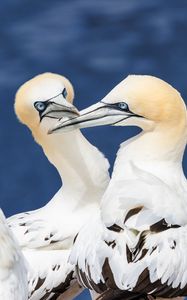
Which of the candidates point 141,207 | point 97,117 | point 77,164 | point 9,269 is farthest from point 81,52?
point 9,269

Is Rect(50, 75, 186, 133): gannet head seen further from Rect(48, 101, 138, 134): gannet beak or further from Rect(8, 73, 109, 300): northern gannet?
Rect(8, 73, 109, 300): northern gannet

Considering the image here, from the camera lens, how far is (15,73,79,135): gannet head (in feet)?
21.0

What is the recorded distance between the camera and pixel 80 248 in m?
6.04

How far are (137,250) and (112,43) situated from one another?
13.5ft

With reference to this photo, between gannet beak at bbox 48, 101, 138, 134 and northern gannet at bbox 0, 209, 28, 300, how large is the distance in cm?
111

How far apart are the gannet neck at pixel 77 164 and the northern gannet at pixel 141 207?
0.25m

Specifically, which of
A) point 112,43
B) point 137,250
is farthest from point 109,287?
point 112,43

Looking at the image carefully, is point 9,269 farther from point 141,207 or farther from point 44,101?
point 44,101

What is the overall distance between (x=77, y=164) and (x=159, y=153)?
486 millimetres

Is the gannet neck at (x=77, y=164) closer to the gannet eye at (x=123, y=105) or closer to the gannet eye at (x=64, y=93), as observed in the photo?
the gannet eye at (x=64, y=93)

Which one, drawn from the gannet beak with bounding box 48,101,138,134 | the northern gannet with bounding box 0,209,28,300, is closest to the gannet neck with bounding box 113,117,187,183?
the gannet beak with bounding box 48,101,138,134

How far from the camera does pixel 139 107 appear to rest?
20.5 ft

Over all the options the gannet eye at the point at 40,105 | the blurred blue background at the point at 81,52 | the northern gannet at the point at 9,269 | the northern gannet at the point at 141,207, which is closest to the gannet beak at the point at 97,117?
the northern gannet at the point at 141,207

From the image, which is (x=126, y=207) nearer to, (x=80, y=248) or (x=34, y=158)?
(x=80, y=248)
